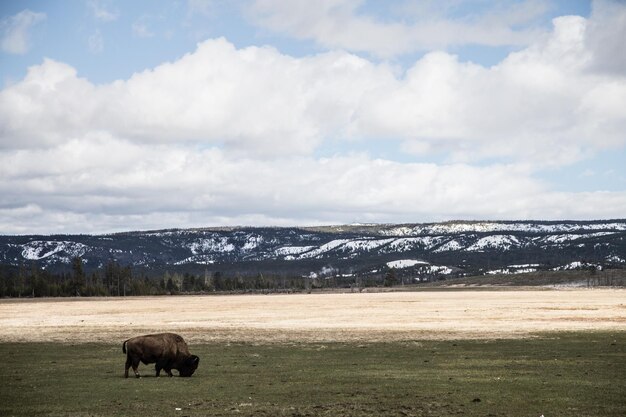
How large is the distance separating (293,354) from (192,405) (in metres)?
16.6

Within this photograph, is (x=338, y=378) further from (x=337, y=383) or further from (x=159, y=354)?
(x=159, y=354)

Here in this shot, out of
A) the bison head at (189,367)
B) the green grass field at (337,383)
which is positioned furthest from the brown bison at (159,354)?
the green grass field at (337,383)

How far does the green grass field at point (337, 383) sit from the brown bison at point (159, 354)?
776mm

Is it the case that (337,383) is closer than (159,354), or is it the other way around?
(337,383)

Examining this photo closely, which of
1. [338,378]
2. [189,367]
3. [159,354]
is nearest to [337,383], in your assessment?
[338,378]

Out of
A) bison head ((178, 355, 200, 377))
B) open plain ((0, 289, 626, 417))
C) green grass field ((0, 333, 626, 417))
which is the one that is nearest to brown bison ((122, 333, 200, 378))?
bison head ((178, 355, 200, 377))

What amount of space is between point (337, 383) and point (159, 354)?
726 cm

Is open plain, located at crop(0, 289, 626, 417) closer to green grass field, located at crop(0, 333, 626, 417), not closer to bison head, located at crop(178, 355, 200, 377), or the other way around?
green grass field, located at crop(0, 333, 626, 417)

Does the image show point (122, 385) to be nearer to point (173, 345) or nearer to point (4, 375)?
point (173, 345)

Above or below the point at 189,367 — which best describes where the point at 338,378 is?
below

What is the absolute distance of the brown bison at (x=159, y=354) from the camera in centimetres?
2816

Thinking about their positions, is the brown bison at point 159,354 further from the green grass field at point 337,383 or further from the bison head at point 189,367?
the green grass field at point 337,383

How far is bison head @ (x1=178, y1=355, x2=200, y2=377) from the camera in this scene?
28234 mm

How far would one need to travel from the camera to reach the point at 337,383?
2561cm
